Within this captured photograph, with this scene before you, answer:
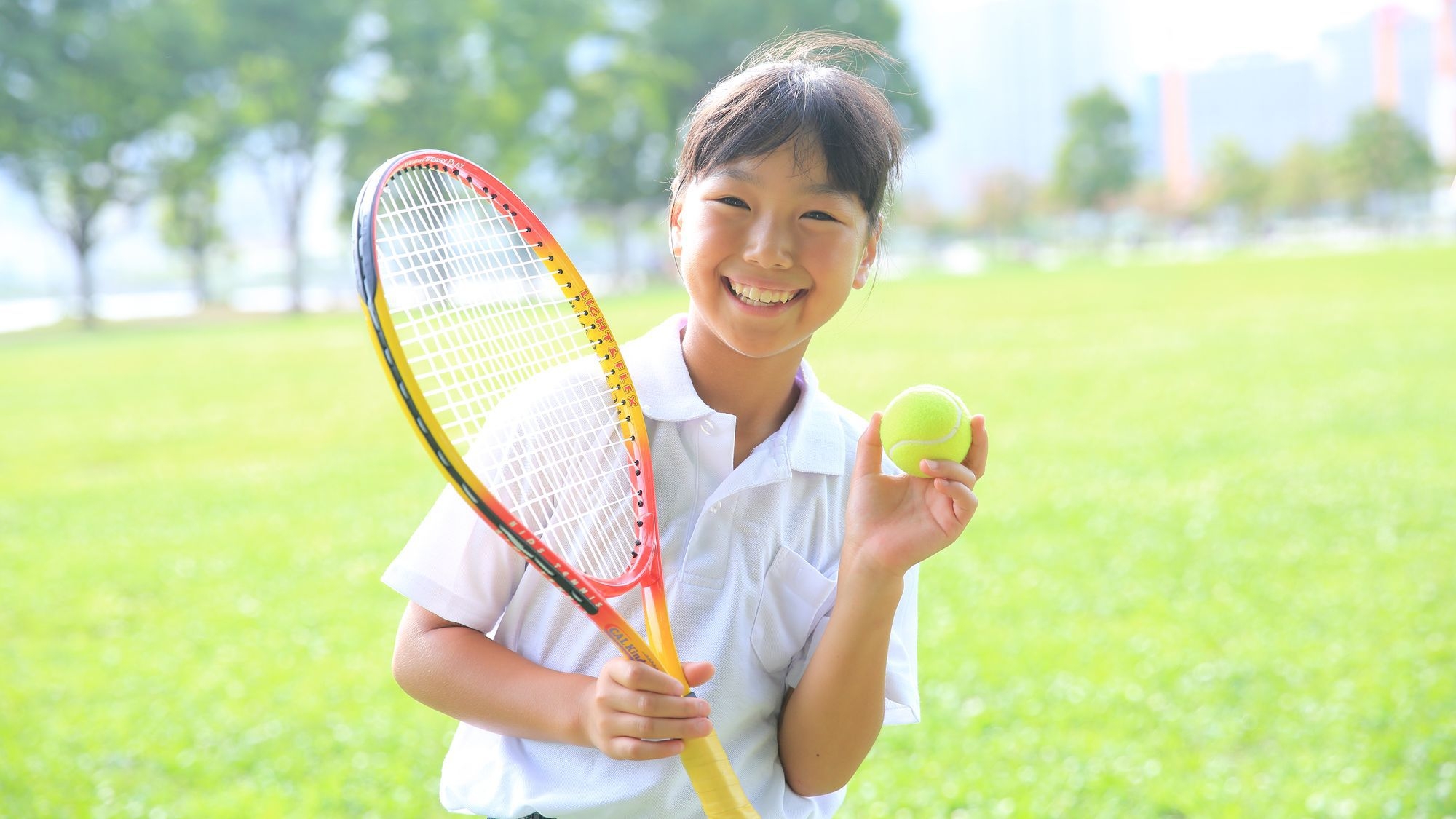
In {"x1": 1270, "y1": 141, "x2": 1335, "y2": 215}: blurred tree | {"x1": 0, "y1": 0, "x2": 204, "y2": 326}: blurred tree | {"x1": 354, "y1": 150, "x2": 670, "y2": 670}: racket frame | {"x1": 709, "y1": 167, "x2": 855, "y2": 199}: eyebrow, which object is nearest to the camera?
{"x1": 354, "y1": 150, "x2": 670, "y2": 670}: racket frame

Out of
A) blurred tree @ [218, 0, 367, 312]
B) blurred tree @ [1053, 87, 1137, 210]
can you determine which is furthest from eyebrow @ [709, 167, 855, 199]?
blurred tree @ [1053, 87, 1137, 210]

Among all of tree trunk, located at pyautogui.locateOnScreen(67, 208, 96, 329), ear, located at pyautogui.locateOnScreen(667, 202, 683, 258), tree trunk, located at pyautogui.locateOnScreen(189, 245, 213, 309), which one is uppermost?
ear, located at pyautogui.locateOnScreen(667, 202, 683, 258)

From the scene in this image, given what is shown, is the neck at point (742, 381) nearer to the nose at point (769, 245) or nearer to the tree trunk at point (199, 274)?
the nose at point (769, 245)

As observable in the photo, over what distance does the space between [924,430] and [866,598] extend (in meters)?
0.23

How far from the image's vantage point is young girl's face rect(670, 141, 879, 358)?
142 cm

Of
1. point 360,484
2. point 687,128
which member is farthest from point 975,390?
point 687,128

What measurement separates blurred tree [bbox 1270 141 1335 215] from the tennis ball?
71.7 meters

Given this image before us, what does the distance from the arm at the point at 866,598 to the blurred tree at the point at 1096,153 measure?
2652 inches

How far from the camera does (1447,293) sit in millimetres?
18219

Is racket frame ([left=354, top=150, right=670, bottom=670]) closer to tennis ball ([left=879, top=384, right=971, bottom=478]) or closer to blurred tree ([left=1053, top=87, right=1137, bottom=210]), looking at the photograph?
tennis ball ([left=879, top=384, right=971, bottom=478])

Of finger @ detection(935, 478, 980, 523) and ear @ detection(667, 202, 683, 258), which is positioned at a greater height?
ear @ detection(667, 202, 683, 258)

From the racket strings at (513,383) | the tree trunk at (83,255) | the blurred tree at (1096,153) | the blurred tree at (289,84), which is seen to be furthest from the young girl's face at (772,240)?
the blurred tree at (1096,153)

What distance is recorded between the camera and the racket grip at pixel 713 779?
1361mm

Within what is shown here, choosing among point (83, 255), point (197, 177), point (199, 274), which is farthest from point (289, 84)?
point (199, 274)
